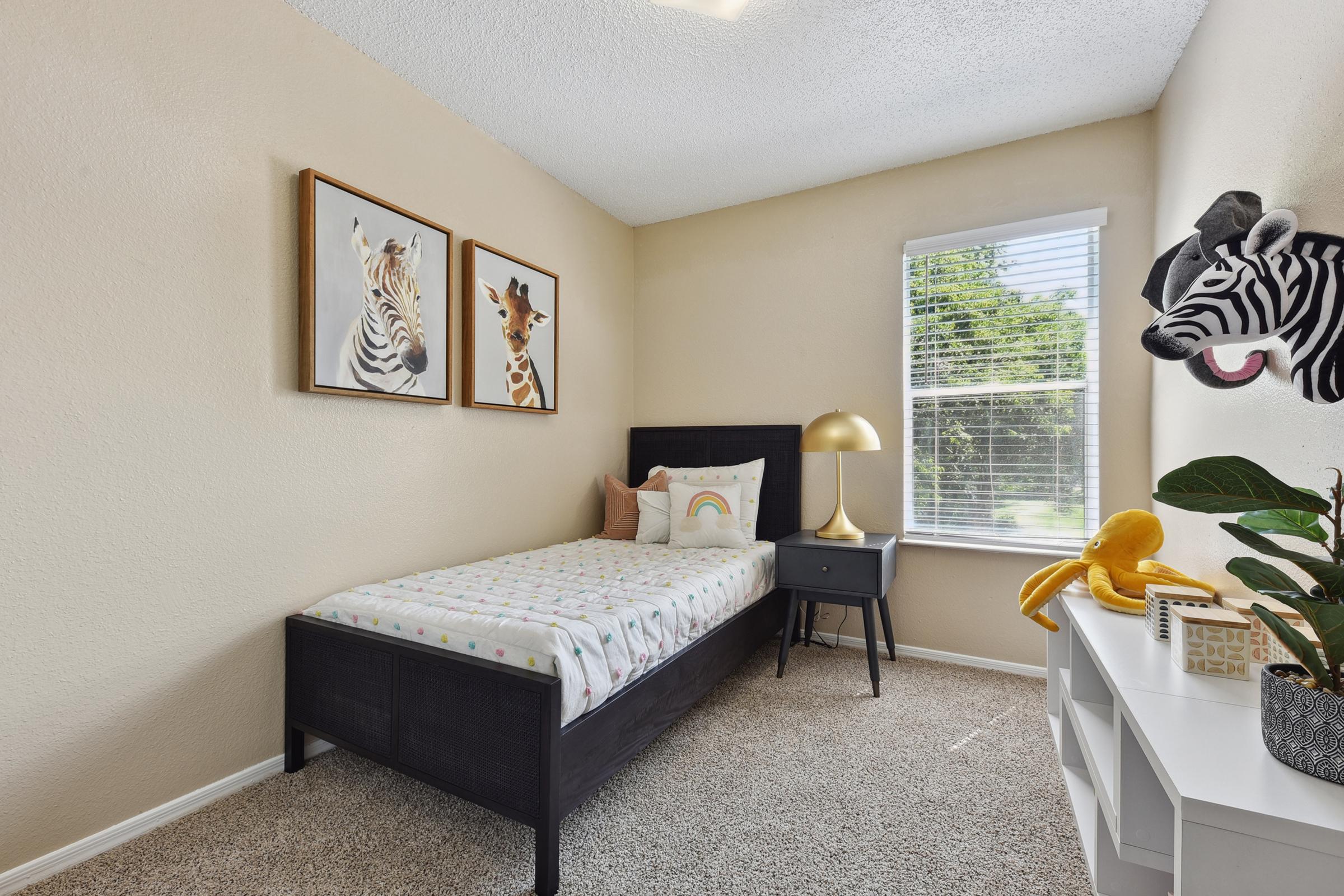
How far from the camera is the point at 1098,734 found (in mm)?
1516

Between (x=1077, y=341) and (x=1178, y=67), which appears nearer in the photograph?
(x=1178, y=67)

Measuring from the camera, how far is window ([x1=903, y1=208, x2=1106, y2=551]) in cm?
269

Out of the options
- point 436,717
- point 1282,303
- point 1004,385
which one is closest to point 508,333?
point 436,717

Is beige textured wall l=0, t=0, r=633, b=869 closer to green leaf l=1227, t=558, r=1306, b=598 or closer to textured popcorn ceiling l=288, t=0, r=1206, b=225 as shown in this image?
textured popcorn ceiling l=288, t=0, r=1206, b=225

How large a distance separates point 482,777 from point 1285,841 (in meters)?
1.55

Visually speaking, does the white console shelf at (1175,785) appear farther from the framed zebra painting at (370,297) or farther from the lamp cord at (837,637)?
the framed zebra painting at (370,297)

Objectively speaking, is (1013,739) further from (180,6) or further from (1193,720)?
(180,6)

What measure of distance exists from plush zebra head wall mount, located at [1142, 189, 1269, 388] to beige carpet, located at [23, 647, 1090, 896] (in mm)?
1331

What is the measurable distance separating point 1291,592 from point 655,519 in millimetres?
2504

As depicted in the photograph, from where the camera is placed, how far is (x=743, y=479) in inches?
126

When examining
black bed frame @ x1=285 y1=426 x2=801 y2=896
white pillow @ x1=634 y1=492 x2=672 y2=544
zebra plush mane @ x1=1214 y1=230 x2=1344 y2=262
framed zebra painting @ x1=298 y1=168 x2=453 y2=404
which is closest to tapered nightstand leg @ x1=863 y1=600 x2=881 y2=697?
black bed frame @ x1=285 y1=426 x2=801 y2=896

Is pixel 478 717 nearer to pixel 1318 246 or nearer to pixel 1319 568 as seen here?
pixel 1319 568

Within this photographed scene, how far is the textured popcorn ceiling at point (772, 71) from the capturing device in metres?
2.02

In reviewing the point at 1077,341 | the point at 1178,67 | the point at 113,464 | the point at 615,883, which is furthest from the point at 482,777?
the point at 1178,67
